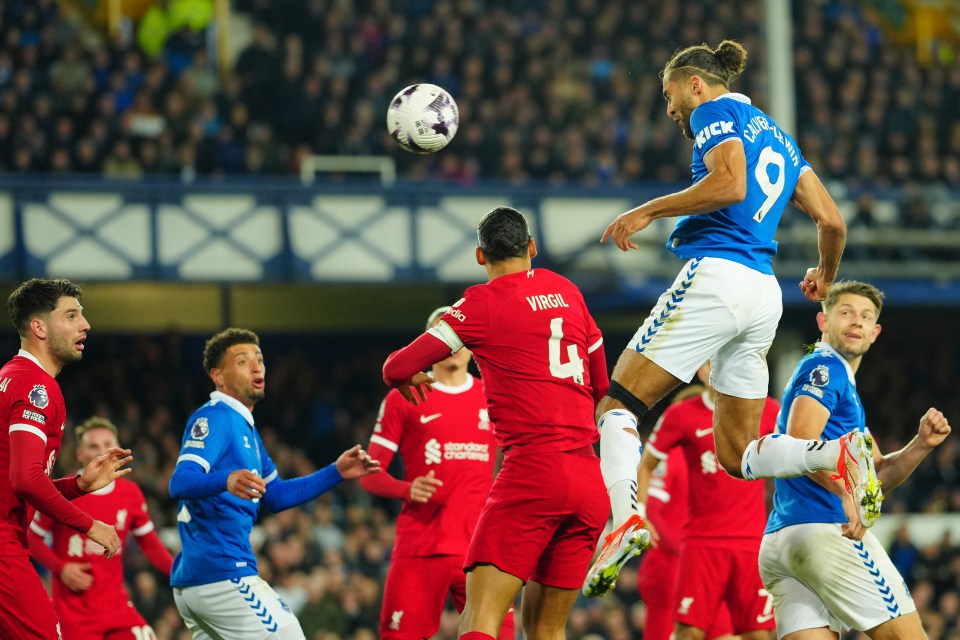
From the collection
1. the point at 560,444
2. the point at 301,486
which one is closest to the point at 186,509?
the point at 301,486

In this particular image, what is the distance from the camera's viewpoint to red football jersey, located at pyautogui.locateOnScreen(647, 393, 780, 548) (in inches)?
386

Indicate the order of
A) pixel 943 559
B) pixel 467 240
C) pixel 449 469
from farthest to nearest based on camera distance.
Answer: pixel 467 240 → pixel 943 559 → pixel 449 469

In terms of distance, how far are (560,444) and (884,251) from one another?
14.9 metres

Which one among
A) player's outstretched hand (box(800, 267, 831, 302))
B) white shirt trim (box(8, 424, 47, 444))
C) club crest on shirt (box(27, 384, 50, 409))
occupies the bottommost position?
white shirt trim (box(8, 424, 47, 444))

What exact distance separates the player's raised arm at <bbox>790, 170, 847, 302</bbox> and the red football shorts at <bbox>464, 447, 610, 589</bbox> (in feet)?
5.78

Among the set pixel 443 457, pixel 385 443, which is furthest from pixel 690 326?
pixel 385 443

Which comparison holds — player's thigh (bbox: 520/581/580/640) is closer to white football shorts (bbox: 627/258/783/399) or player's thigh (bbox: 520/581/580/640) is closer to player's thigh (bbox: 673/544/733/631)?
white football shorts (bbox: 627/258/783/399)

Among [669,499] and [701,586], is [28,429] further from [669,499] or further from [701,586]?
[669,499]

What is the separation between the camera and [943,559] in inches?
672

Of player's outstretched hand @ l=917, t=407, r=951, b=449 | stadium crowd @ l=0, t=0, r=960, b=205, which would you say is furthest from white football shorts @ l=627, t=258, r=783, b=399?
stadium crowd @ l=0, t=0, r=960, b=205

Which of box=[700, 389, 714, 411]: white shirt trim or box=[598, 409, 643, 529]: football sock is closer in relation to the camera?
box=[598, 409, 643, 529]: football sock

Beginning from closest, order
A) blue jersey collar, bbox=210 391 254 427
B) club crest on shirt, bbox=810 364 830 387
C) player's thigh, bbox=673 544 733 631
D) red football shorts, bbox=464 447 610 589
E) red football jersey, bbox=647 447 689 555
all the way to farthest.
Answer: red football shorts, bbox=464 447 610 589 < club crest on shirt, bbox=810 364 830 387 < blue jersey collar, bbox=210 391 254 427 < player's thigh, bbox=673 544 733 631 < red football jersey, bbox=647 447 689 555

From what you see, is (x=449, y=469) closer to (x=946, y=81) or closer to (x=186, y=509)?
(x=186, y=509)

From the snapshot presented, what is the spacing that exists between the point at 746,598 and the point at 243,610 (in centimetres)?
360
